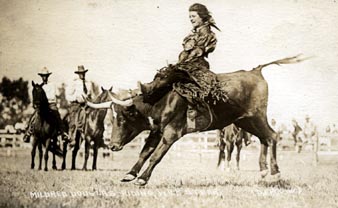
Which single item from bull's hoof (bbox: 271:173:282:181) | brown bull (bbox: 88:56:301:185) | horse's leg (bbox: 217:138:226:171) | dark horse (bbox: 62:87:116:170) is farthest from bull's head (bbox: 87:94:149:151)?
bull's hoof (bbox: 271:173:282:181)

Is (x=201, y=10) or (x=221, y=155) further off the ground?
(x=201, y=10)

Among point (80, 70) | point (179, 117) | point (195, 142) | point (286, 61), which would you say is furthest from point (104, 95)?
point (286, 61)

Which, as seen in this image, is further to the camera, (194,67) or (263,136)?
(263,136)

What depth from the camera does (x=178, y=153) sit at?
2996mm

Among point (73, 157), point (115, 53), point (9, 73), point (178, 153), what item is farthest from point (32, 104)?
point (178, 153)

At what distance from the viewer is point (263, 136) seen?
3.07 metres

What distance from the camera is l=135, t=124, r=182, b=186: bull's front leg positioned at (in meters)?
2.93

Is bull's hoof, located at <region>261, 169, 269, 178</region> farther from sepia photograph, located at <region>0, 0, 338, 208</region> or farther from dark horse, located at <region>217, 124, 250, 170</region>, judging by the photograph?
dark horse, located at <region>217, 124, 250, 170</region>

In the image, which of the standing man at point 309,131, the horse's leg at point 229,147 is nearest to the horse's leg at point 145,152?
the horse's leg at point 229,147

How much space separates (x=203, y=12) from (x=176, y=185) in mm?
1115

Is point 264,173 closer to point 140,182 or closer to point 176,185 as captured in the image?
point 176,185

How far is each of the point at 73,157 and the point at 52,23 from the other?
0.87m

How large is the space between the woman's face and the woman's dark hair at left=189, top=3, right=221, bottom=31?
0.06 feet

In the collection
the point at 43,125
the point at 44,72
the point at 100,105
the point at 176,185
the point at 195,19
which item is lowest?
the point at 176,185
